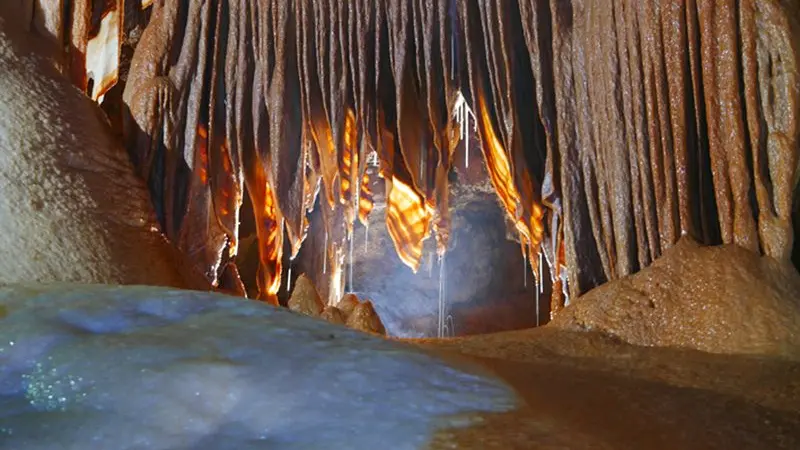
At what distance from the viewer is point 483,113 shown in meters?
5.56

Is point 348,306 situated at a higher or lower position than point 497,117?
lower

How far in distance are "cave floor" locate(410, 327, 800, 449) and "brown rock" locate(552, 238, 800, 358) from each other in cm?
23

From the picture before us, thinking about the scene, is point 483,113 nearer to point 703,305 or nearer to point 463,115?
point 703,305

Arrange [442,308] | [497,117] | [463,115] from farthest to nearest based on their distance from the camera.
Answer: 1. [442,308]
2. [463,115]
3. [497,117]

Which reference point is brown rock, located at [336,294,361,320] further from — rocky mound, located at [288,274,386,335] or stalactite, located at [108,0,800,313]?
stalactite, located at [108,0,800,313]

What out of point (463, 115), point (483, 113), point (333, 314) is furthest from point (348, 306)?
point (463, 115)

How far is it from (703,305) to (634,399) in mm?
1547

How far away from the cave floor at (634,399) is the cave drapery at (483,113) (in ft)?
3.44

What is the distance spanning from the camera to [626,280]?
4129mm

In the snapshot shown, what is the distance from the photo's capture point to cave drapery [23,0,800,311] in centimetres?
394

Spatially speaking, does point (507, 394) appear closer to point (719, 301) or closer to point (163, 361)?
point (163, 361)

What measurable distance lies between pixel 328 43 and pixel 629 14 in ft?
7.91

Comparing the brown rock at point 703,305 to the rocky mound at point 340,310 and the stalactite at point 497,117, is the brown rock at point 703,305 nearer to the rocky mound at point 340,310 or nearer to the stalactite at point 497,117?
the stalactite at point 497,117

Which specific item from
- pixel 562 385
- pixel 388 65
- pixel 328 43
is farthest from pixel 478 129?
pixel 562 385
